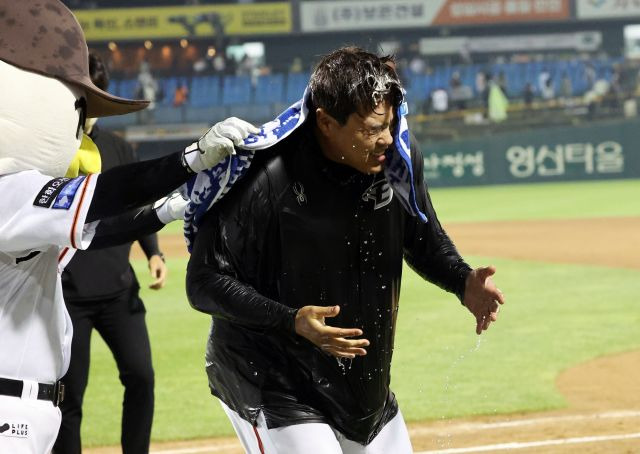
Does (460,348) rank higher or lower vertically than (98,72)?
lower

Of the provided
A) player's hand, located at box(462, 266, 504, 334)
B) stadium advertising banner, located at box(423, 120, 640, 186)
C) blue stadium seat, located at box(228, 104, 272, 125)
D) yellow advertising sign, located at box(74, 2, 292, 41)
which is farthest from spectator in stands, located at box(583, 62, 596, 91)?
player's hand, located at box(462, 266, 504, 334)

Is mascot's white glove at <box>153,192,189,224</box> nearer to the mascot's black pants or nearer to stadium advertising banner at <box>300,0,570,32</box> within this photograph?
the mascot's black pants

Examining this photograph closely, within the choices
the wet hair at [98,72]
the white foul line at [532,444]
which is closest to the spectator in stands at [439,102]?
the white foul line at [532,444]

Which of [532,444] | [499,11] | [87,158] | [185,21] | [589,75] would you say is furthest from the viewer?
[185,21]

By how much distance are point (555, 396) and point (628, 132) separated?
77.5 feet

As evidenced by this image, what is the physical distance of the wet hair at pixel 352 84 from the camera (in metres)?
3.21

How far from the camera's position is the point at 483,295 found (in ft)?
11.6

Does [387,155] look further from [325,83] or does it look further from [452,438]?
[452,438]

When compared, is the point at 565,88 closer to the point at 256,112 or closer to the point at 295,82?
the point at 295,82

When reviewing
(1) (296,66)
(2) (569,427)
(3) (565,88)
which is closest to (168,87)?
(1) (296,66)

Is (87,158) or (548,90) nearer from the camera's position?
(87,158)

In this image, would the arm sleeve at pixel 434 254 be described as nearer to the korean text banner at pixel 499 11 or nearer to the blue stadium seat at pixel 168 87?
the blue stadium seat at pixel 168 87

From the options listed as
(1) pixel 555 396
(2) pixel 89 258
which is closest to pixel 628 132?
(1) pixel 555 396

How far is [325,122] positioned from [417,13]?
40.8 metres
